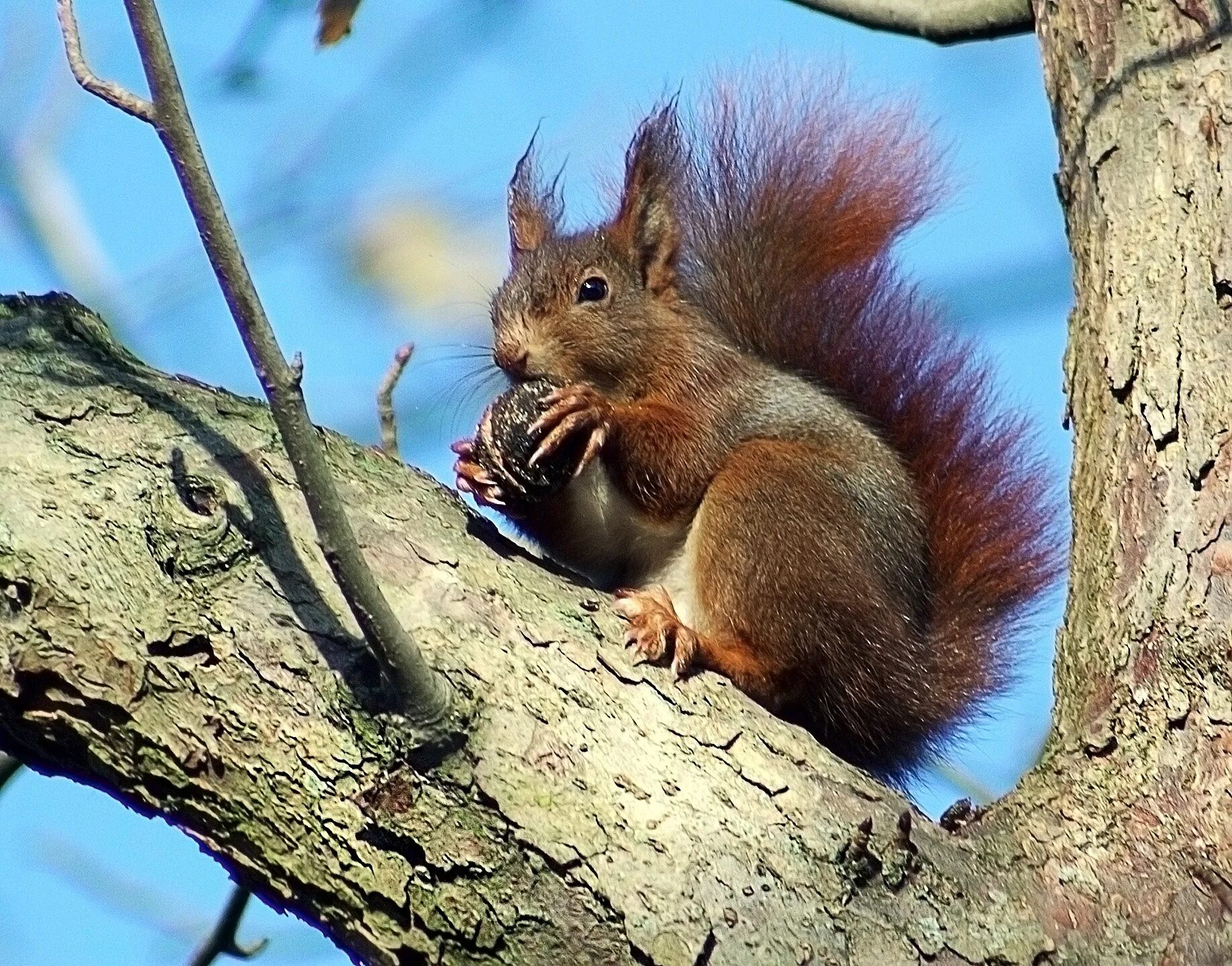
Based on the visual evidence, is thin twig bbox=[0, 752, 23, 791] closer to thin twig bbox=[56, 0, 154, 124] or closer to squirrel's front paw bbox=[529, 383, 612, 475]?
squirrel's front paw bbox=[529, 383, 612, 475]

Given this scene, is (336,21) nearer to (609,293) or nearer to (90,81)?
(609,293)

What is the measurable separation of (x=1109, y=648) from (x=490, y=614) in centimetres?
95

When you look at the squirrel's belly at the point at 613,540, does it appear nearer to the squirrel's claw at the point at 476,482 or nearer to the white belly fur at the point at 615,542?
the white belly fur at the point at 615,542

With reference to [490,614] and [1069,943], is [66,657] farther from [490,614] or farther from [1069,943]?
[1069,943]

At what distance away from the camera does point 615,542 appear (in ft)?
10.5

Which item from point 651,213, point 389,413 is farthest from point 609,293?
point 389,413

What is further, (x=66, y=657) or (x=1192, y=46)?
(x=1192, y=46)

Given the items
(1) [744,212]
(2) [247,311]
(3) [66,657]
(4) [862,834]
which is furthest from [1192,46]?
(3) [66,657]

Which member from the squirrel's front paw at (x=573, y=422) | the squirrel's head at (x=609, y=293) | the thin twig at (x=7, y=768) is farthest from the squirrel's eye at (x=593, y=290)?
the thin twig at (x=7, y=768)

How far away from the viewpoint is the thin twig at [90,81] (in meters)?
1.69

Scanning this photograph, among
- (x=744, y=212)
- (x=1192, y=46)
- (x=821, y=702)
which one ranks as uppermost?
(x=1192, y=46)

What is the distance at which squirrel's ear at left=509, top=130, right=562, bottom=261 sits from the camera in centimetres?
401

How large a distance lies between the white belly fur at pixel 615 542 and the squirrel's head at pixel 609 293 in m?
0.41

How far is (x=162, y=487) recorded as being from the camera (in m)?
2.06
